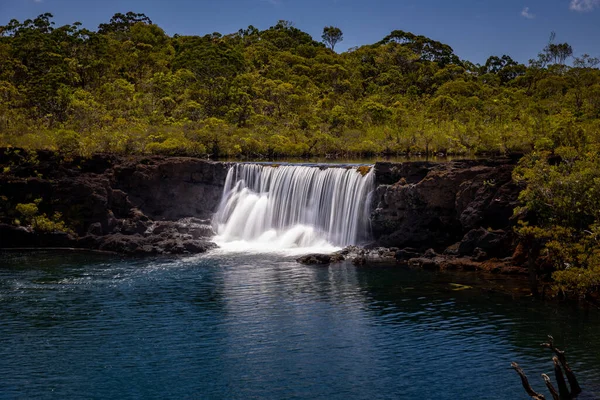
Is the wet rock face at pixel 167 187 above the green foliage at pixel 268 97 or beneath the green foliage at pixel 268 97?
beneath

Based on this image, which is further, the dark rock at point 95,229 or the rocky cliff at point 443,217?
the dark rock at point 95,229

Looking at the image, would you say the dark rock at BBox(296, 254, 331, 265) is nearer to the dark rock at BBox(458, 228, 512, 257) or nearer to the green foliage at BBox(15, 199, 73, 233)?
the dark rock at BBox(458, 228, 512, 257)

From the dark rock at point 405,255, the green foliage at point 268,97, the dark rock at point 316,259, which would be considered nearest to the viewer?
the dark rock at point 316,259

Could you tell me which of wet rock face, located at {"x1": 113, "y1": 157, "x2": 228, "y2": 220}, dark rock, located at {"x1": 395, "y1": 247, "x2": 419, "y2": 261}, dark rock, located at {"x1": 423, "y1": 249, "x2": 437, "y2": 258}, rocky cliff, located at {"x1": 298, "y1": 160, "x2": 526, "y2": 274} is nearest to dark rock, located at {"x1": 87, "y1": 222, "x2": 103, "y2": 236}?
wet rock face, located at {"x1": 113, "y1": 157, "x2": 228, "y2": 220}

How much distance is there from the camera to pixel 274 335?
70.8ft

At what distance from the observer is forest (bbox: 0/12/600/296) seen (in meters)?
27.3

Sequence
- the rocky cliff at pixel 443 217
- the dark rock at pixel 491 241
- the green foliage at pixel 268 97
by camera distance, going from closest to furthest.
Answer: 1. the dark rock at pixel 491 241
2. the rocky cliff at pixel 443 217
3. the green foliage at pixel 268 97

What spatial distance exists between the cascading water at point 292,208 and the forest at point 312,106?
8440 mm

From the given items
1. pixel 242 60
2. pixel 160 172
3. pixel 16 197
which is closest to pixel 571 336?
pixel 160 172

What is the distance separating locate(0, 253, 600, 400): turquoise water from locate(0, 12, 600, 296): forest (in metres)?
4.37

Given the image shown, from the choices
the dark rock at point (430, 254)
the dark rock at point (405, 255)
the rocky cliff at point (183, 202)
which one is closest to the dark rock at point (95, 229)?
the rocky cliff at point (183, 202)

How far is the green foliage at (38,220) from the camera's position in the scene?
38.2 m

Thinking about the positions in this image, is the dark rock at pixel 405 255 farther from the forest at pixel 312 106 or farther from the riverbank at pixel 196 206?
the forest at pixel 312 106

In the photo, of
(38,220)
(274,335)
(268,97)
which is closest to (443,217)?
(274,335)
